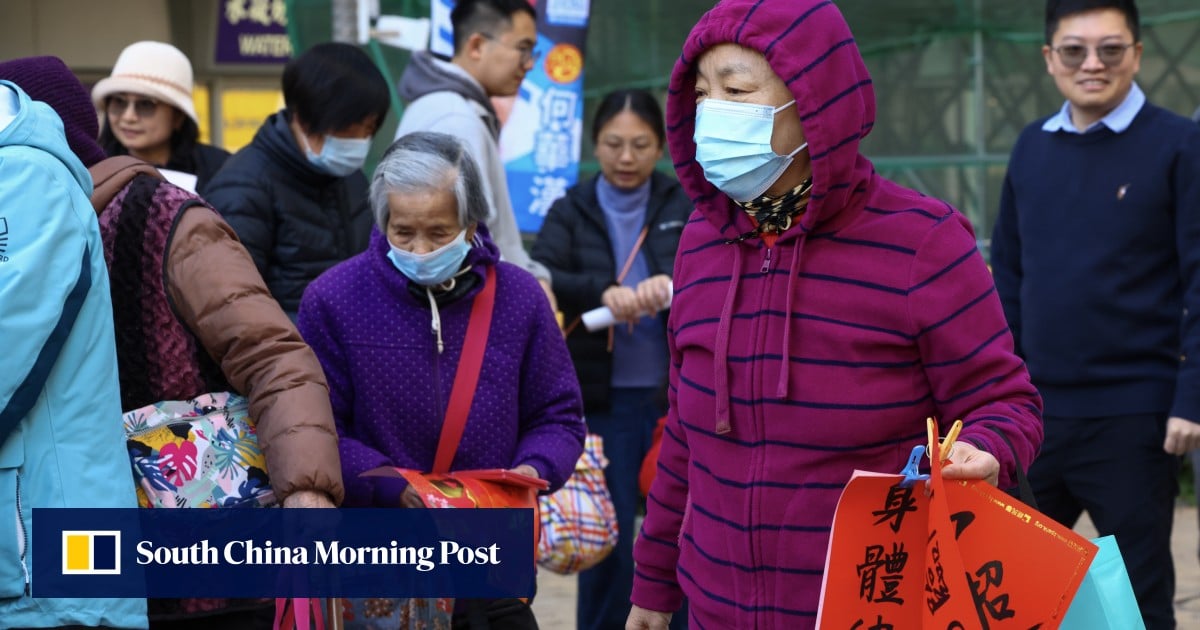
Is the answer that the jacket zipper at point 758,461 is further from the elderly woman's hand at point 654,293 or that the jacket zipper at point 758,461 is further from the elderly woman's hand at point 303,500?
the elderly woman's hand at point 654,293

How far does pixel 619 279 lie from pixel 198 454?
2768 mm

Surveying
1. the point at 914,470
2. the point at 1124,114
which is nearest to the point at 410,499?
the point at 914,470

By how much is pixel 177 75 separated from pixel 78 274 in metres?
2.96

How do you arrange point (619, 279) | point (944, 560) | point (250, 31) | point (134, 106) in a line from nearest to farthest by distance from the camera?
point (944, 560)
point (134, 106)
point (619, 279)
point (250, 31)

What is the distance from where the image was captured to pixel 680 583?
3.06 metres

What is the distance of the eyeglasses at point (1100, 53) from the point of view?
4867 millimetres

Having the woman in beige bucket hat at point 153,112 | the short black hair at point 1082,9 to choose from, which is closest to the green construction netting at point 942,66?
the woman in beige bucket hat at point 153,112

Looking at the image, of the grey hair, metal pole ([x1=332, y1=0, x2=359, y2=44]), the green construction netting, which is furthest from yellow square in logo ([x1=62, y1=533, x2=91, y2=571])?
the green construction netting

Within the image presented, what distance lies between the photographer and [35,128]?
2984 mm

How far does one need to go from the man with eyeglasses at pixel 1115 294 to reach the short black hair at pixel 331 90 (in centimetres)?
206

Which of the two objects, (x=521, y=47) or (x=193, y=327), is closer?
(x=193, y=327)

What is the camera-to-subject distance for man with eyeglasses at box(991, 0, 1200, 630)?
15.5ft

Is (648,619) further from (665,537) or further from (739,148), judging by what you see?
(739,148)

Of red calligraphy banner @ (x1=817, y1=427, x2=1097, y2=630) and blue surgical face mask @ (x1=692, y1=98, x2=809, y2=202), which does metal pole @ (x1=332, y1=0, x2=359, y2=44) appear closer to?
blue surgical face mask @ (x1=692, y1=98, x2=809, y2=202)
